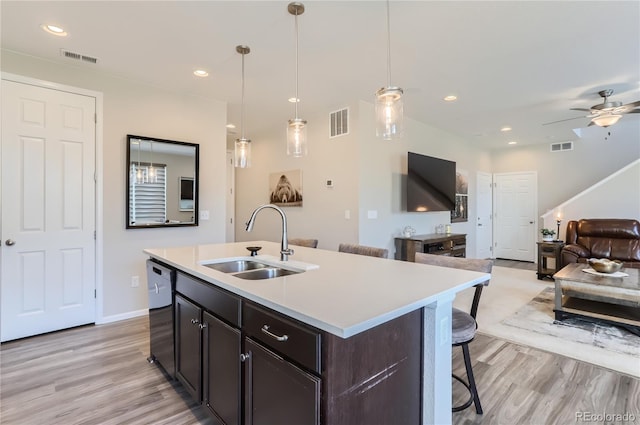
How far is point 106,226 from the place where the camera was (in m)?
3.47

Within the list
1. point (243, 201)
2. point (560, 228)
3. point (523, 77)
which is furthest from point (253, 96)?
point (560, 228)

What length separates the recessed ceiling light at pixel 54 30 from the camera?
2.56m

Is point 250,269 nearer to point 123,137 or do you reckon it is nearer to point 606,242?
point 123,137

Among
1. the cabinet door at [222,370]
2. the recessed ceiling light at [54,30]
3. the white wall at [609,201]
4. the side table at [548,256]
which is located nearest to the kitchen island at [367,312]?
the cabinet door at [222,370]

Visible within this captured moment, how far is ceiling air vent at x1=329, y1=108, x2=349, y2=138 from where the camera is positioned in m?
4.48

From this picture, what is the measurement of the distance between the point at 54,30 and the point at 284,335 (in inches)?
125

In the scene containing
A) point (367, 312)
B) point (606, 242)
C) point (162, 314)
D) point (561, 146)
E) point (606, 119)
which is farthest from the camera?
point (561, 146)

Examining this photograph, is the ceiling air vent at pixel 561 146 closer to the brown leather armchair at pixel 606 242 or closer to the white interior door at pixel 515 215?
the white interior door at pixel 515 215

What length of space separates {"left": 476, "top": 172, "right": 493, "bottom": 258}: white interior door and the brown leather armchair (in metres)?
2.09

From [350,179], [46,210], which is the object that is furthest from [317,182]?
[46,210]

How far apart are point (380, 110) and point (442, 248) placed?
3388 millimetres

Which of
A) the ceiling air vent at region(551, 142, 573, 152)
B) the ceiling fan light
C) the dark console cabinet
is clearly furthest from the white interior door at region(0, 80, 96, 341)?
the ceiling air vent at region(551, 142, 573, 152)

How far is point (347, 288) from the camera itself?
1.45 m

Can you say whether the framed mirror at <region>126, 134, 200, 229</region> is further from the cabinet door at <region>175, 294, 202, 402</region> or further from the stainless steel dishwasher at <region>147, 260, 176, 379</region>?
the cabinet door at <region>175, 294, 202, 402</region>
